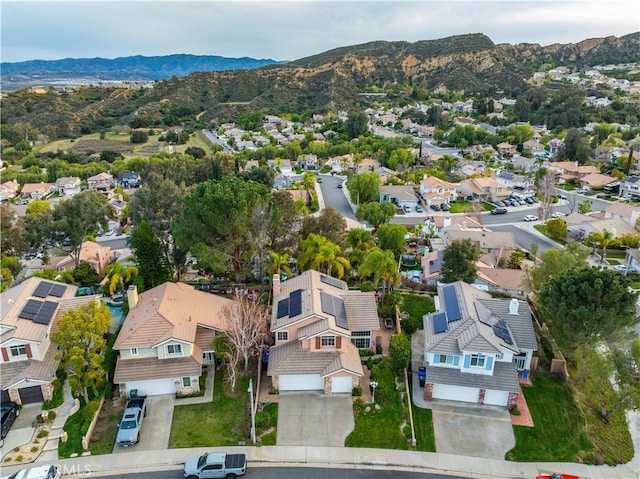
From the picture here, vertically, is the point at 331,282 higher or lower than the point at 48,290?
lower

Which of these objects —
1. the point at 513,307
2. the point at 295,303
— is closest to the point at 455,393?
the point at 513,307

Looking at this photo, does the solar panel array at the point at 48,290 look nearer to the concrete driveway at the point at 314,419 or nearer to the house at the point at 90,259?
the house at the point at 90,259

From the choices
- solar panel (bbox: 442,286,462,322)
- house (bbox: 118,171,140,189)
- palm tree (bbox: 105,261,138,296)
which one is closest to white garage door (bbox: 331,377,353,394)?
solar panel (bbox: 442,286,462,322)

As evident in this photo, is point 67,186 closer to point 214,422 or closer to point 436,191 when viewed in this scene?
point 436,191

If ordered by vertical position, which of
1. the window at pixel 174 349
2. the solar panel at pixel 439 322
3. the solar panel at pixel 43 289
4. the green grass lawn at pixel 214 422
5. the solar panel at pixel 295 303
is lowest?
the green grass lawn at pixel 214 422

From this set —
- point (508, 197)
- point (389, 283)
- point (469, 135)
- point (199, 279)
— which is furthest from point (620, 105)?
point (199, 279)

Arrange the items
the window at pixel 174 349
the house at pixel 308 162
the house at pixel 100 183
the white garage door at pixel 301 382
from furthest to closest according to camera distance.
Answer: the house at pixel 308 162, the house at pixel 100 183, the window at pixel 174 349, the white garage door at pixel 301 382

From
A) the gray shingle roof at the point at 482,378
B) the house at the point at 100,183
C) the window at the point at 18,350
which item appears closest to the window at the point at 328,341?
the gray shingle roof at the point at 482,378
